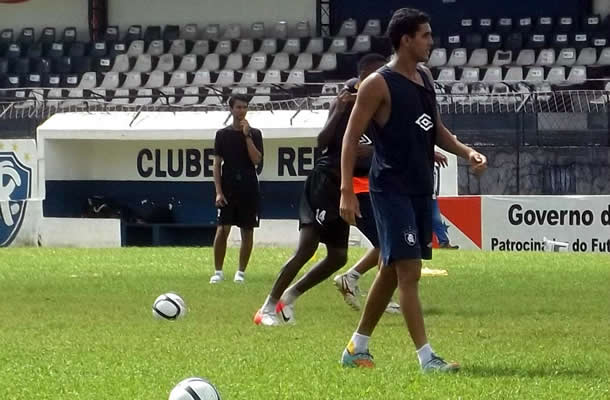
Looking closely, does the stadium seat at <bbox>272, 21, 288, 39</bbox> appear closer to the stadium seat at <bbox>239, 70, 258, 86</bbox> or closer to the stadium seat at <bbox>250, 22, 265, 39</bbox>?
the stadium seat at <bbox>250, 22, 265, 39</bbox>

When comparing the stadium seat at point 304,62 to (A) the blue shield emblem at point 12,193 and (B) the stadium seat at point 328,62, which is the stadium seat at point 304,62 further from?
(A) the blue shield emblem at point 12,193

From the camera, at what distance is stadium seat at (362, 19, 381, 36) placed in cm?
3594

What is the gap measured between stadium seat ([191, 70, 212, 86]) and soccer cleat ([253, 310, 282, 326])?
23.0m

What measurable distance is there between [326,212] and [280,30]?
26.5 m

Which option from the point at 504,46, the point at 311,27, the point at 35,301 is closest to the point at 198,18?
the point at 311,27

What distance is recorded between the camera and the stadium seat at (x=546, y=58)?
3225 cm

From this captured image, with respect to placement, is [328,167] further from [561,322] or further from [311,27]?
[311,27]

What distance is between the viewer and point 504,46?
3388 cm

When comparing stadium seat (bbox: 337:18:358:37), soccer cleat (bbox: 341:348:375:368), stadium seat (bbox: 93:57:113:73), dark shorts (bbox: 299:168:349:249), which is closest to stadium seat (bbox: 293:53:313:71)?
stadium seat (bbox: 337:18:358:37)

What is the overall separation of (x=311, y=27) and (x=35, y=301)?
2539 centimetres

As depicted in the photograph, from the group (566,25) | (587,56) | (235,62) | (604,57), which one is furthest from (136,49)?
(604,57)

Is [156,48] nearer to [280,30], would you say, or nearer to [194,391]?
[280,30]

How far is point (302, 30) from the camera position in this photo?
121 feet

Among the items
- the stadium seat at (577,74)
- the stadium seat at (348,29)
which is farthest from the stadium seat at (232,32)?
the stadium seat at (577,74)
